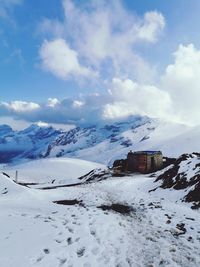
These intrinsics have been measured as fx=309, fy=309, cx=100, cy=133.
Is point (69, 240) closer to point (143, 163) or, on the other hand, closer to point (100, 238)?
point (100, 238)

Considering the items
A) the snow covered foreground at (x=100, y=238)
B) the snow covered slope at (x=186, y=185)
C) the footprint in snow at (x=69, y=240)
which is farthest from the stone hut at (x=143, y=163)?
the footprint in snow at (x=69, y=240)

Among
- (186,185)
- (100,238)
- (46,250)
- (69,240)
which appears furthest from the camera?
(186,185)

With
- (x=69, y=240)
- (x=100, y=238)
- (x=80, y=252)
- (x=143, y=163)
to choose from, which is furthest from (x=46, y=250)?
(x=143, y=163)

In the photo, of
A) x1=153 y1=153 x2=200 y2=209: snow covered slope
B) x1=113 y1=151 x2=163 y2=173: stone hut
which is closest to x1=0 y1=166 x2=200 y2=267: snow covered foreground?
x1=153 y1=153 x2=200 y2=209: snow covered slope

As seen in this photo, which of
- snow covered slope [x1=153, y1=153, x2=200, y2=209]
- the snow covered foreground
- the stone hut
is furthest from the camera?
the stone hut

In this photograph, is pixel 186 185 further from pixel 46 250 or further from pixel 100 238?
pixel 46 250

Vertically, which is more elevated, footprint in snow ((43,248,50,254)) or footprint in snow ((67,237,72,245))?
footprint in snow ((43,248,50,254))

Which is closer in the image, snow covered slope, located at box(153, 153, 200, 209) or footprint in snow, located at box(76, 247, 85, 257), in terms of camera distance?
footprint in snow, located at box(76, 247, 85, 257)

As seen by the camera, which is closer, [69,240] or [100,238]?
[69,240]

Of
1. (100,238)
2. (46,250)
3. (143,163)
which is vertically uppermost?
(143,163)

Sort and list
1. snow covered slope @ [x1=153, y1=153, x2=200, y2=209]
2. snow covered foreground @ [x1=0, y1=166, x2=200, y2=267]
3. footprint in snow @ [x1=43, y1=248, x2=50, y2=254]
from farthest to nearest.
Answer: snow covered slope @ [x1=153, y1=153, x2=200, y2=209] → footprint in snow @ [x1=43, y1=248, x2=50, y2=254] → snow covered foreground @ [x1=0, y1=166, x2=200, y2=267]

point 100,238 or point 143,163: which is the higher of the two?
point 143,163

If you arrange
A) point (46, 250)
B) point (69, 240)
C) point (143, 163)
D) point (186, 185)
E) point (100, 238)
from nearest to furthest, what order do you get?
point (46, 250) → point (69, 240) → point (100, 238) → point (186, 185) → point (143, 163)

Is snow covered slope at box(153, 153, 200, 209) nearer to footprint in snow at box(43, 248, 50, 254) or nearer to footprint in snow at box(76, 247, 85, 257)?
footprint in snow at box(76, 247, 85, 257)
